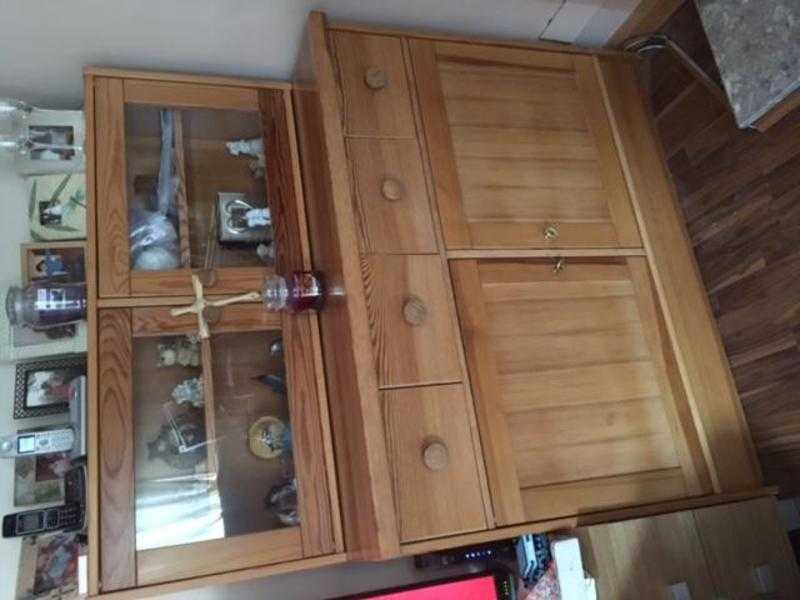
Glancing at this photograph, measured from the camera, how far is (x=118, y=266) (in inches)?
47.7

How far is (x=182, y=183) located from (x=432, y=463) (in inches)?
30.5

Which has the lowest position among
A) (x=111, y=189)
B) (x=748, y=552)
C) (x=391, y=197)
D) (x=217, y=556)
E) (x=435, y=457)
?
(x=748, y=552)

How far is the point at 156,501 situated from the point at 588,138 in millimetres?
1136

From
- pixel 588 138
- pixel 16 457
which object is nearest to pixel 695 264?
pixel 588 138

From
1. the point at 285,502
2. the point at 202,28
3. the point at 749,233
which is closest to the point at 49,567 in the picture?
the point at 285,502

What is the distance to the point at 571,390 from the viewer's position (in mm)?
1214

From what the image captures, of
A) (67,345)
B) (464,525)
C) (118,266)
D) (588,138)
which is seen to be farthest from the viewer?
(588,138)

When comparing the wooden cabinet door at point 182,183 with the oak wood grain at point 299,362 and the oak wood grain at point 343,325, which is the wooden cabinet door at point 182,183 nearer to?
the oak wood grain at point 299,362

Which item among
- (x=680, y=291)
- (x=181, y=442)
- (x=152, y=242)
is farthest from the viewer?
(x=680, y=291)

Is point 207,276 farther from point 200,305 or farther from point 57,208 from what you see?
point 57,208

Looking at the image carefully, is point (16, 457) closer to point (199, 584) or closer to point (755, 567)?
point (199, 584)

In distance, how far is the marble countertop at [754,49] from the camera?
1157mm

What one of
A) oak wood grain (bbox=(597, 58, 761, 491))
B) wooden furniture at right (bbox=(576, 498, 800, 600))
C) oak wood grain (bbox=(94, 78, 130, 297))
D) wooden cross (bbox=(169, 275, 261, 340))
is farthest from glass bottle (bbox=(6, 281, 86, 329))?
oak wood grain (bbox=(597, 58, 761, 491))

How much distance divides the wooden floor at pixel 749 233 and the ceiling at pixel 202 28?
278mm
